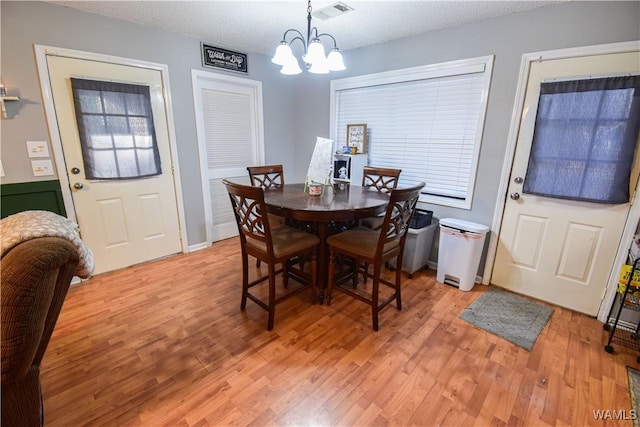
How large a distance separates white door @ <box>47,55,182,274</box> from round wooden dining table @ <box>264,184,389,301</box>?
1.34 metres

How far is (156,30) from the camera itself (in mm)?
2734

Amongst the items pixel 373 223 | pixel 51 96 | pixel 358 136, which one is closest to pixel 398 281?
pixel 373 223

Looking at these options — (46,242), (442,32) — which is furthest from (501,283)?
(46,242)

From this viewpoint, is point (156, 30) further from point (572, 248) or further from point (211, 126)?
point (572, 248)

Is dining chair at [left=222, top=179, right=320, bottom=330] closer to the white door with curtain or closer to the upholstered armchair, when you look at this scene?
the upholstered armchair

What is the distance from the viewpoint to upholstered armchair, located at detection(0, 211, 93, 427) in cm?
86

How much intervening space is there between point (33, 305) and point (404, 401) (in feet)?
5.37

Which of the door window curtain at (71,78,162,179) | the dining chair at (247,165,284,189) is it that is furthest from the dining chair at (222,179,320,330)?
the door window curtain at (71,78,162,179)

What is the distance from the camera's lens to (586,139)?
2.05m

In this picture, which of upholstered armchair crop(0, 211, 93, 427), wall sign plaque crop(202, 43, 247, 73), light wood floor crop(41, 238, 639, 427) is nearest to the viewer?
upholstered armchair crop(0, 211, 93, 427)

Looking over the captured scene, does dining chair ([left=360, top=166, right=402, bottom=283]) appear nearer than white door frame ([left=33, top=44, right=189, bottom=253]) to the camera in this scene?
No

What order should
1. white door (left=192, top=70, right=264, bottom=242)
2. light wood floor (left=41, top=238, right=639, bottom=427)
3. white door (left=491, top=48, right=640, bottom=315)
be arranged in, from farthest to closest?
1. white door (left=192, top=70, right=264, bottom=242)
2. white door (left=491, top=48, right=640, bottom=315)
3. light wood floor (left=41, top=238, right=639, bottom=427)

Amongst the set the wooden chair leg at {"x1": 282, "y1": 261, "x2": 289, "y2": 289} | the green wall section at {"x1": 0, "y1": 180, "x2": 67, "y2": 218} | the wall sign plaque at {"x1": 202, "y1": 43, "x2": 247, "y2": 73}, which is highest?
the wall sign plaque at {"x1": 202, "y1": 43, "x2": 247, "y2": 73}

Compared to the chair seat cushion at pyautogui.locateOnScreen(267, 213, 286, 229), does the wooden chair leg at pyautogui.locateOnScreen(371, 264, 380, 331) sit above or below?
below
